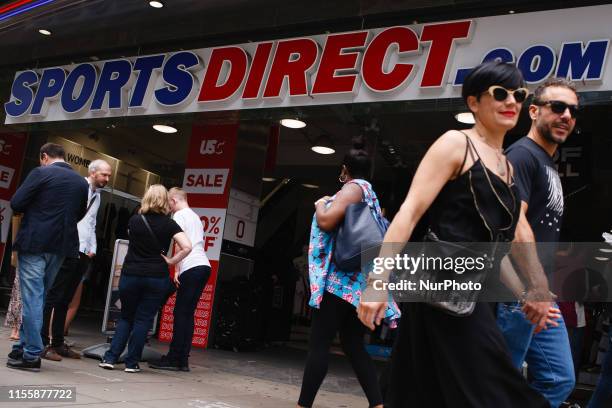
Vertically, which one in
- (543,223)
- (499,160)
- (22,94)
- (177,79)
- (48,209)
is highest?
(177,79)

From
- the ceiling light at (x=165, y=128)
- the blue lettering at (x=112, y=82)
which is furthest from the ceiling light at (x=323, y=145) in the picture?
the blue lettering at (x=112, y=82)

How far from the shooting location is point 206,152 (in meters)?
10.3

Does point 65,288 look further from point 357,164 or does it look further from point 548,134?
point 548,134

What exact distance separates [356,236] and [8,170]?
34.9ft

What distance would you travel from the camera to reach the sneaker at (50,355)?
6305 millimetres

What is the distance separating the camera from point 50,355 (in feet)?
20.7

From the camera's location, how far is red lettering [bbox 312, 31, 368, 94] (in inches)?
304

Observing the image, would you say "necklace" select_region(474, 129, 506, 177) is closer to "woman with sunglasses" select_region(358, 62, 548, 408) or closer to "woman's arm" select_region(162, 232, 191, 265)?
"woman with sunglasses" select_region(358, 62, 548, 408)

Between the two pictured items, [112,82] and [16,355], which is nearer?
[16,355]

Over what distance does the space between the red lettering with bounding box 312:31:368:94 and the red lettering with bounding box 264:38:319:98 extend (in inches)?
6.3

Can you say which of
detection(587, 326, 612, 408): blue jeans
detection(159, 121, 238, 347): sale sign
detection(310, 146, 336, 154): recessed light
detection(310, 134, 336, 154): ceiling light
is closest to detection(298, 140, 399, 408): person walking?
detection(587, 326, 612, 408): blue jeans

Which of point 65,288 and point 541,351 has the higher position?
point 541,351

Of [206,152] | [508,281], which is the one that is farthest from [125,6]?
[508,281]

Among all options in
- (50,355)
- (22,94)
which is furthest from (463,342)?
(22,94)
